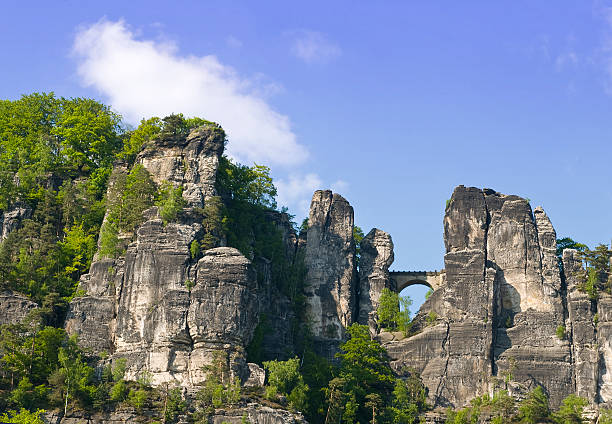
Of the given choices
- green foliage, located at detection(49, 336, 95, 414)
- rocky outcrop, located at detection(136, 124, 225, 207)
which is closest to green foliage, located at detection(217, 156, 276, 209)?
rocky outcrop, located at detection(136, 124, 225, 207)

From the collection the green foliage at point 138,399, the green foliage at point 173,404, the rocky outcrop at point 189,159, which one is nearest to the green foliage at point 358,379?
the green foliage at point 173,404

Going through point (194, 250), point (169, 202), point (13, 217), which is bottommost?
point (194, 250)

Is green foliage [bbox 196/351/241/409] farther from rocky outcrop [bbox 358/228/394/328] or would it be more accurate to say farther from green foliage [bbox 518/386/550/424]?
green foliage [bbox 518/386/550/424]

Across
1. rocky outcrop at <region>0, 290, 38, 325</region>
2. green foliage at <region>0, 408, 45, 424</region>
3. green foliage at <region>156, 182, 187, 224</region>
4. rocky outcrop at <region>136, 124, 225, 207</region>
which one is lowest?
green foliage at <region>0, 408, 45, 424</region>

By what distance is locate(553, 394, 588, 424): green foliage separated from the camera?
72.9m

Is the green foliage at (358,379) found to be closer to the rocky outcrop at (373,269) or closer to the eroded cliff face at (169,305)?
the rocky outcrop at (373,269)

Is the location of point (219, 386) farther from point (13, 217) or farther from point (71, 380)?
point (13, 217)

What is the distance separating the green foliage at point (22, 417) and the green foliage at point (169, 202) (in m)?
15.1

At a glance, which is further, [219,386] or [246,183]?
[246,183]

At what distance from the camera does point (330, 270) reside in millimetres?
83625

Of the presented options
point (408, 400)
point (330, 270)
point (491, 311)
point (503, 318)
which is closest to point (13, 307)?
point (330, 270)

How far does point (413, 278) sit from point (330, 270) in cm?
693

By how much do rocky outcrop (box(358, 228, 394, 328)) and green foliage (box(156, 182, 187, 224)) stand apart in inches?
583

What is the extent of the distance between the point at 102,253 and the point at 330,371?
15.9 m
